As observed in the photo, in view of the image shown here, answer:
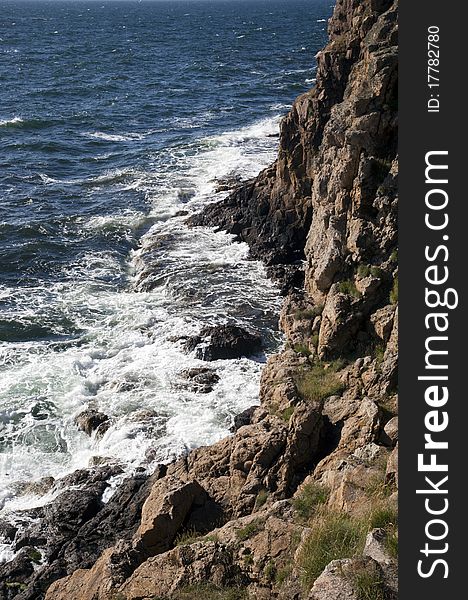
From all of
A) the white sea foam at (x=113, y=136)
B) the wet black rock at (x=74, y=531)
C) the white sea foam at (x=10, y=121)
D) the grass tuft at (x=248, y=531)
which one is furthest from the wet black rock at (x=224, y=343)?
the white sea foam at (x=10, y=121)

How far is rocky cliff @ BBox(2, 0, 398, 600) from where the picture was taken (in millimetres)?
9945

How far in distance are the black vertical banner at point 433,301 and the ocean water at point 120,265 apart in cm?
1291

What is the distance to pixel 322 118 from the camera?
28.5 metres

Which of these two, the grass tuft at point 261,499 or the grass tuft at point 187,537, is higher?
the grass tuft at point 261,499

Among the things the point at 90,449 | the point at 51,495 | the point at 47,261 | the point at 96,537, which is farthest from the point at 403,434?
the point at 47,261

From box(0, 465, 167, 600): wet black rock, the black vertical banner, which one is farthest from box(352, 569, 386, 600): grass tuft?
box(0, 465, 167, 600): wet black rock

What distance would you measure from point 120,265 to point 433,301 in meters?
26.3

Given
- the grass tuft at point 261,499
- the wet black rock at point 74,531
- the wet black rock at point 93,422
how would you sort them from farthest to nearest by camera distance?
1. the wet black rock at point 93,422
2. the wet black rock at point 74,531
3. the grass tuft at point 261,499

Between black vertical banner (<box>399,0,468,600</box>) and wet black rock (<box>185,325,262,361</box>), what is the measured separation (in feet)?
53.7

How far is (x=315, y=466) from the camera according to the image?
13945 millimetres

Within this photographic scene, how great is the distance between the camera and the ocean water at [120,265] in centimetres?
2083

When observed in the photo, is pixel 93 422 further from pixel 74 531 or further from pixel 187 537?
pixel 187 537

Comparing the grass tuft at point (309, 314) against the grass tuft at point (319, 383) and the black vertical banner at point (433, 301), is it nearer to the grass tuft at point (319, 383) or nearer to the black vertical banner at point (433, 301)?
the grass tuft at point (319, 383)

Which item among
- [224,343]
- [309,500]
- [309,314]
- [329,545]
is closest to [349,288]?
[309,314]
